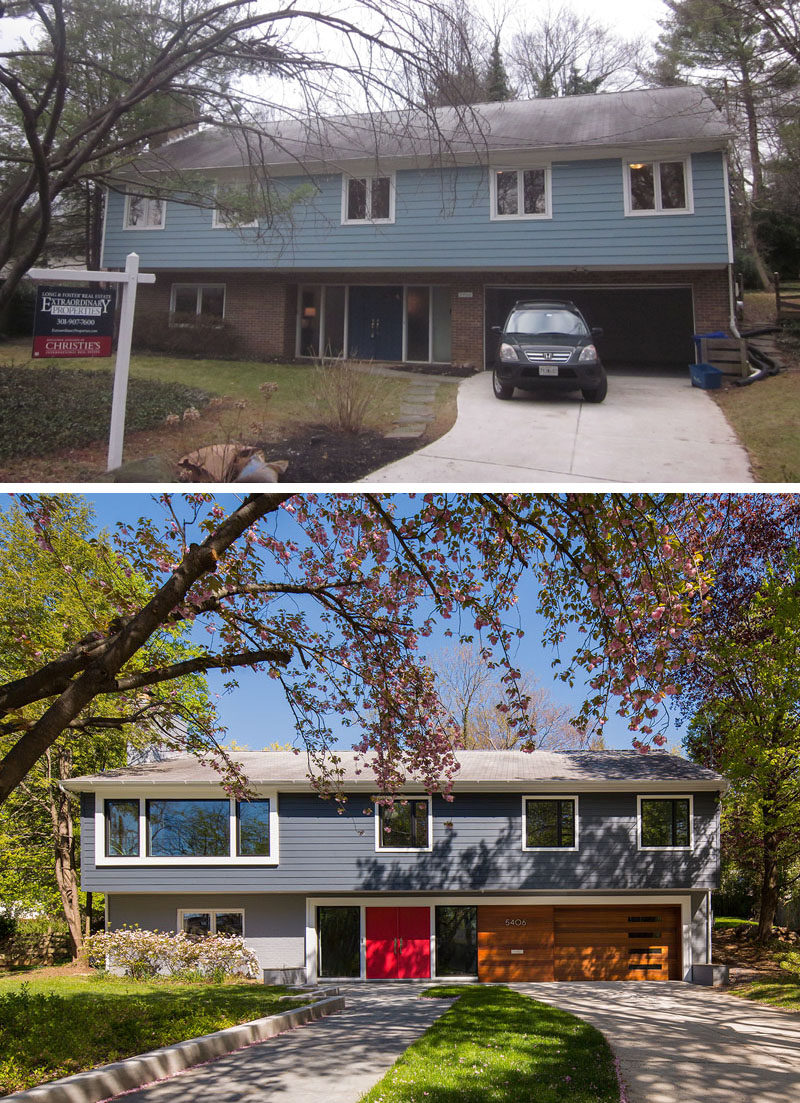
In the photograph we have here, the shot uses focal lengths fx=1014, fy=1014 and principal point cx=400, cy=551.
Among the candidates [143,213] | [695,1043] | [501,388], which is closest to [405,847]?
[695,1043]

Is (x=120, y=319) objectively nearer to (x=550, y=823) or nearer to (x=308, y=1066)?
(x=308, y=1066)

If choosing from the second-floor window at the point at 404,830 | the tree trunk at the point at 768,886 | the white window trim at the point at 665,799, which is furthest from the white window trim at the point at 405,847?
the tree trunk at the point at 768,886

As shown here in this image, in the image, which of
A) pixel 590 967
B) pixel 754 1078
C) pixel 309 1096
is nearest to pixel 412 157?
pixel 309 1096

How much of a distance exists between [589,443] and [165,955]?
13920 mm

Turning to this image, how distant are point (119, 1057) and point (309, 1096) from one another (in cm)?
196

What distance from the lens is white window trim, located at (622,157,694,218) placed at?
9516 mm

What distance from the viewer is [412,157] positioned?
8.86 m

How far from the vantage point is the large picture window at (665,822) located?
19625 mm

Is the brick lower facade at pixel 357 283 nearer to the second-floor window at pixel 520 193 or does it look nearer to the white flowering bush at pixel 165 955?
the second-floor window at pixel 520 193

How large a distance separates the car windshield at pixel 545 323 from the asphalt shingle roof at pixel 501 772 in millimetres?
10920

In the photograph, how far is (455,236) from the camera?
34.8ft

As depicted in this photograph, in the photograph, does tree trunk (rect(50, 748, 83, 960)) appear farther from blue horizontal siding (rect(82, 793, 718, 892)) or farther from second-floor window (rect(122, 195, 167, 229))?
second-floor window (rect(122, 195, 167, 229))

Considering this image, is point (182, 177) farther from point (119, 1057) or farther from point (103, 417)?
point (119, 1057)

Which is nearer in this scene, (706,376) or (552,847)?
(706,376)
